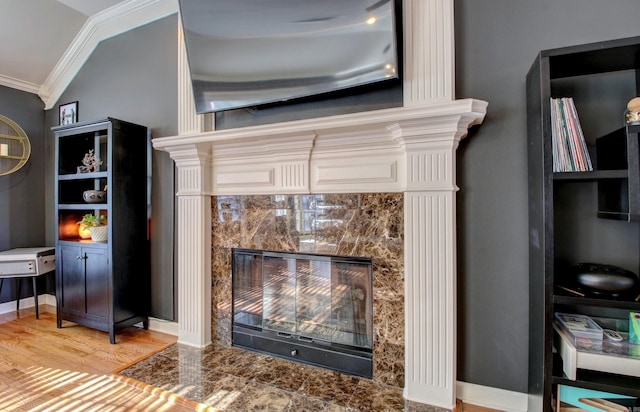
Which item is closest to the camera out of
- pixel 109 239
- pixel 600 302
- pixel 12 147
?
pixel 600 302

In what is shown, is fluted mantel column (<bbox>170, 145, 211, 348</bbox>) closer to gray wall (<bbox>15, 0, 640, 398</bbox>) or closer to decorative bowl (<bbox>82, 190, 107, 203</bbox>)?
decorative bowl (<bbox>82, 190, 107, 203</bbox>)

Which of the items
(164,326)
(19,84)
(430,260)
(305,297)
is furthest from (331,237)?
(19,84)

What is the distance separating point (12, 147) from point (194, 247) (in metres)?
2.65

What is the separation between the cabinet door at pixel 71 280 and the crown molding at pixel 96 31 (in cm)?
195

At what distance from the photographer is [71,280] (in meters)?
2.65

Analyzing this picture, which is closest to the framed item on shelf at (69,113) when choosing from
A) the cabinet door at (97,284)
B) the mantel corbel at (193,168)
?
the cabinet door at (97,284)

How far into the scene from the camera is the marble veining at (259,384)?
5.33 ft

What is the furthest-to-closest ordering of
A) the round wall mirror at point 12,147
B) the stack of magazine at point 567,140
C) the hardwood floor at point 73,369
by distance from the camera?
the round wall mirror at point 12,147, the hardwood floor at point 73,369, the stack of magazine at point 567,140

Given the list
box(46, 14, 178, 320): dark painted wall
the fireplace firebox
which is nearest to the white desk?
box(46, 14, 178, 320): dark painted wall

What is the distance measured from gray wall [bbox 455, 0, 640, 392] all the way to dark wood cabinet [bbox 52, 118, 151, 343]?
8.47 ft

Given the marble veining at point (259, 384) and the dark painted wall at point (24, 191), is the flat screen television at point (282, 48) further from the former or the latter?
the dark painted wall at point (24, 191)

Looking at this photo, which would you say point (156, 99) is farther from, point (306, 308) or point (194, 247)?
point (306, 308)

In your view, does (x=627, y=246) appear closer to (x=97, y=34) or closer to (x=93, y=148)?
(x=93, y=148)

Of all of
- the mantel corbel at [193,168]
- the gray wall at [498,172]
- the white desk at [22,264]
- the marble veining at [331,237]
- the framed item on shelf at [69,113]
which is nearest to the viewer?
the gray wall at [498,172]
